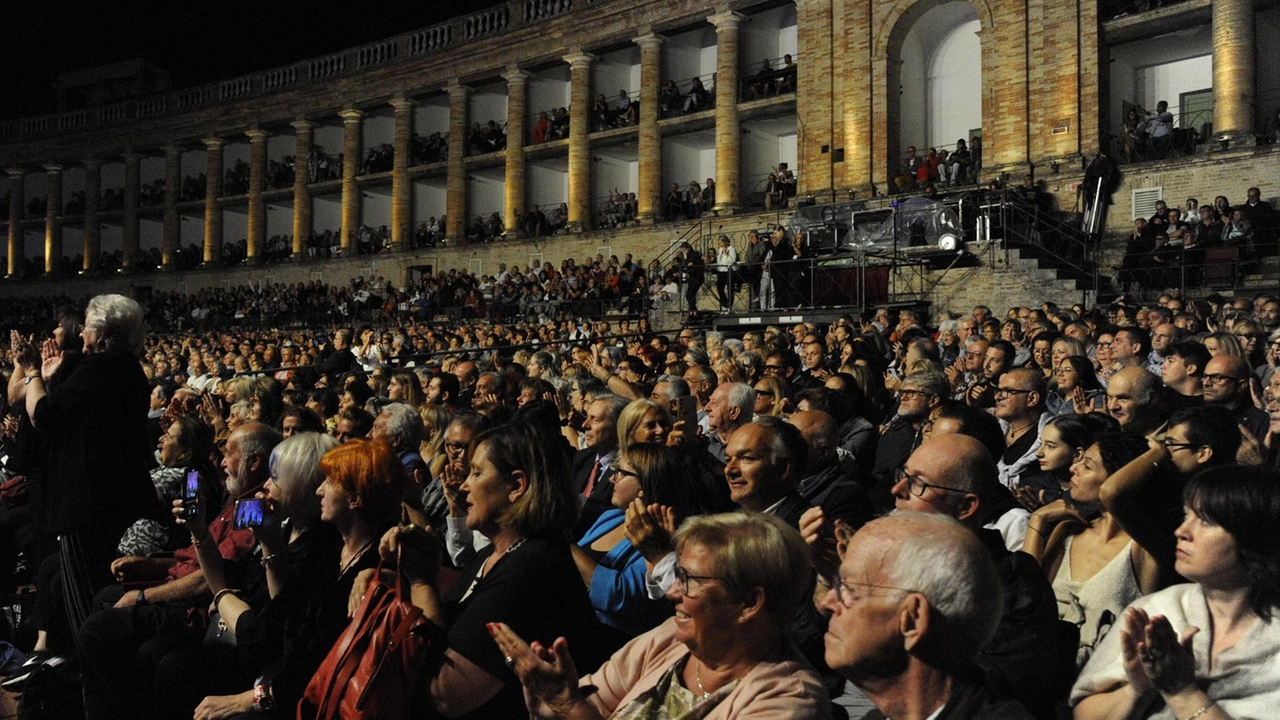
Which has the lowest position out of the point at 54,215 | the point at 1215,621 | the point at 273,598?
the point at 273,598

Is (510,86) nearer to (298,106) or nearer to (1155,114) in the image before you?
(298,106)

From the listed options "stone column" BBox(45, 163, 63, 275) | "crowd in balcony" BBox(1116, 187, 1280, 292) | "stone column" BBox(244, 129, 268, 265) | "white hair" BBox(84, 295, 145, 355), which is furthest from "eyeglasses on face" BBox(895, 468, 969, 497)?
"stone column" BBox(45, 163, 63, 275)

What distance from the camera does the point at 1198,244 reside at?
1623 cm

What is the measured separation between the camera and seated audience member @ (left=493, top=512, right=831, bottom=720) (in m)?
2.61

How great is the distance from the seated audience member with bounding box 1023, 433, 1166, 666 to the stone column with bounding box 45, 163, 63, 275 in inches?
1816

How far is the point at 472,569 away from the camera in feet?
12.1

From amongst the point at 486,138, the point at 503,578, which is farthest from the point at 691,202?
the point at 503,578

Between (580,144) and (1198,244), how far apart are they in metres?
17.6

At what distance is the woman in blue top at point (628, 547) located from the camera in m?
3.68

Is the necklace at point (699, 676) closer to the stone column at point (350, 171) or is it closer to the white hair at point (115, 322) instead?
the white hair at point (115, 322)

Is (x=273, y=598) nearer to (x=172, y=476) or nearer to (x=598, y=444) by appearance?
(x=172, y=476)

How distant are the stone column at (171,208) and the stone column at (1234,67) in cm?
3443

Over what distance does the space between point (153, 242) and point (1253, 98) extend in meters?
38.1

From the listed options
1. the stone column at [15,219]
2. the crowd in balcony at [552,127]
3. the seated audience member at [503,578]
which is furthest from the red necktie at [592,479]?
the stone column at [15,219]
